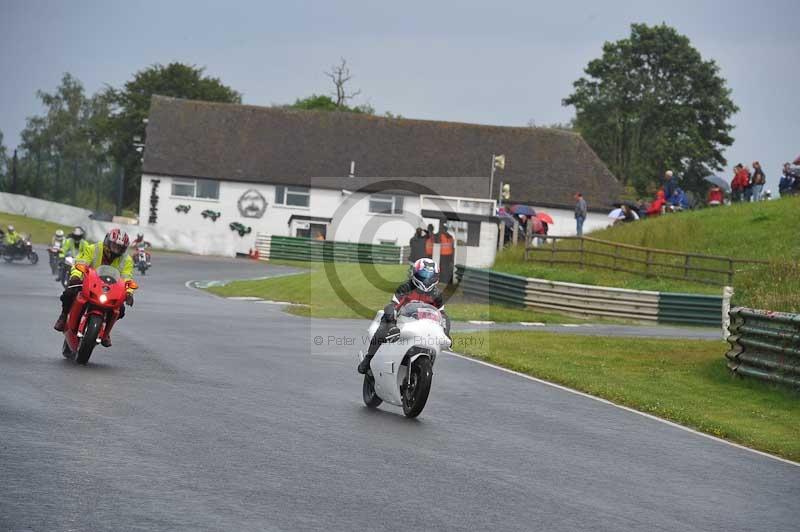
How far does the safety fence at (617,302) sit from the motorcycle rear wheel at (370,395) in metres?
21.4

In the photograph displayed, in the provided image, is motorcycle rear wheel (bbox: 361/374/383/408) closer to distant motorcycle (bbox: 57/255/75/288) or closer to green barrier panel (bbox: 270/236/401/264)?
distant motorcycle (bbox: 57/255/75/288)

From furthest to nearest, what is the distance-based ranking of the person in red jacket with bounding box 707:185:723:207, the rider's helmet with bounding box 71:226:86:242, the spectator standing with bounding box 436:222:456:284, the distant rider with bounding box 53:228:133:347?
the person in red jacket with bounding box 707:185:723:207 < the spectator standing with bounding box 436:222:456:284 < the rider's helmet with bounding box 71:226:86:242 < the distant rider with bounding box 53:228:133:347

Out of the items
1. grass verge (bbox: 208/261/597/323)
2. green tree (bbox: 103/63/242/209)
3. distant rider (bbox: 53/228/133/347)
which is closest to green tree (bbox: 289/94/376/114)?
green tree (bbox: 103/63/242/209)

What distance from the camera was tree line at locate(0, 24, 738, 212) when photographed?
260ft

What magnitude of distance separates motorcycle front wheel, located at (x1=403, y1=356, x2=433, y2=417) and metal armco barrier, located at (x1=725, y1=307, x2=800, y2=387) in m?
7.53

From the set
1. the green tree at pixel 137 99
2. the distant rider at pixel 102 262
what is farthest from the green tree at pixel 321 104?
the distant rider at pixel 102 262

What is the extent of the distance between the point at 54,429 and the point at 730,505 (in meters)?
5.33

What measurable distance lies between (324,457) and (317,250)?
54.8 meters

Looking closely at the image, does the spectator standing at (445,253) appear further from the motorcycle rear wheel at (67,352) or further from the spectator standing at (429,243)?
the motorcycle rear wheel at (67,352)

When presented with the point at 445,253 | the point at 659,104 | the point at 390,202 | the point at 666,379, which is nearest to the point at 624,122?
the point at 659,104

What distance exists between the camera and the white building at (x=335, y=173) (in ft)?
240

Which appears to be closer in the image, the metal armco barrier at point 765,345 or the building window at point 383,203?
the metal armco barrier at point 765,345

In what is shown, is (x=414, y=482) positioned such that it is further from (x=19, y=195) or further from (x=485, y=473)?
(x=19, y=195)

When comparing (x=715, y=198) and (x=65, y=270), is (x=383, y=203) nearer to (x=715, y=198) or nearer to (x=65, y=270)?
(x=715, y=198)
